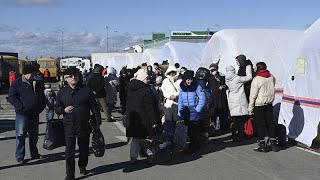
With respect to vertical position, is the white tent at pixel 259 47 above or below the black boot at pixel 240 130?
above

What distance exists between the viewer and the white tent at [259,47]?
13109 mm

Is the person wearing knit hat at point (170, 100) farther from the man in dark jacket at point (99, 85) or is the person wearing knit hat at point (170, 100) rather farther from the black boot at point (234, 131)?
the man in dark jacket at point (99, 85)

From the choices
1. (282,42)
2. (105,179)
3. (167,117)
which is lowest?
(105,179)

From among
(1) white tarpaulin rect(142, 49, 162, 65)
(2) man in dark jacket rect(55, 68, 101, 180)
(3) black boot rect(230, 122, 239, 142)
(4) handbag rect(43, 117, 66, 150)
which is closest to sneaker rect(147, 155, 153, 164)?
(2) man in dark jacket rect(55, 68, 101, 180)

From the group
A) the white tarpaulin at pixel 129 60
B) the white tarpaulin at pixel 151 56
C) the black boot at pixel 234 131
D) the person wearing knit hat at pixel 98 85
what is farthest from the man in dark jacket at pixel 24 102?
the white tarpaulin at pixel 129 60

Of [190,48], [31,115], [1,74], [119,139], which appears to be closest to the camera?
[31,115]

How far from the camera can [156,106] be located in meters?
7.54

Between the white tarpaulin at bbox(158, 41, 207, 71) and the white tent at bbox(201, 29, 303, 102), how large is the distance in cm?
598

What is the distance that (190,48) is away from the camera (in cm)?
2106

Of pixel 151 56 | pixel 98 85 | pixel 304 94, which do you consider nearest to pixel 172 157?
pixel 304 94

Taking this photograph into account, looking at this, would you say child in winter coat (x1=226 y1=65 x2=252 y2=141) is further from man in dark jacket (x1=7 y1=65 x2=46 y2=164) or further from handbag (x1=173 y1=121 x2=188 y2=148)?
man in dark jacket (x1=7 y1=65 x2=46 y2=164)

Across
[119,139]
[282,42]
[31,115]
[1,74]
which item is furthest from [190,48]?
[1,74]

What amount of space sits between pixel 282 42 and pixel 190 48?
7.81 meters

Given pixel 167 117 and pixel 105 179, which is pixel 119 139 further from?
pixel 105 179
